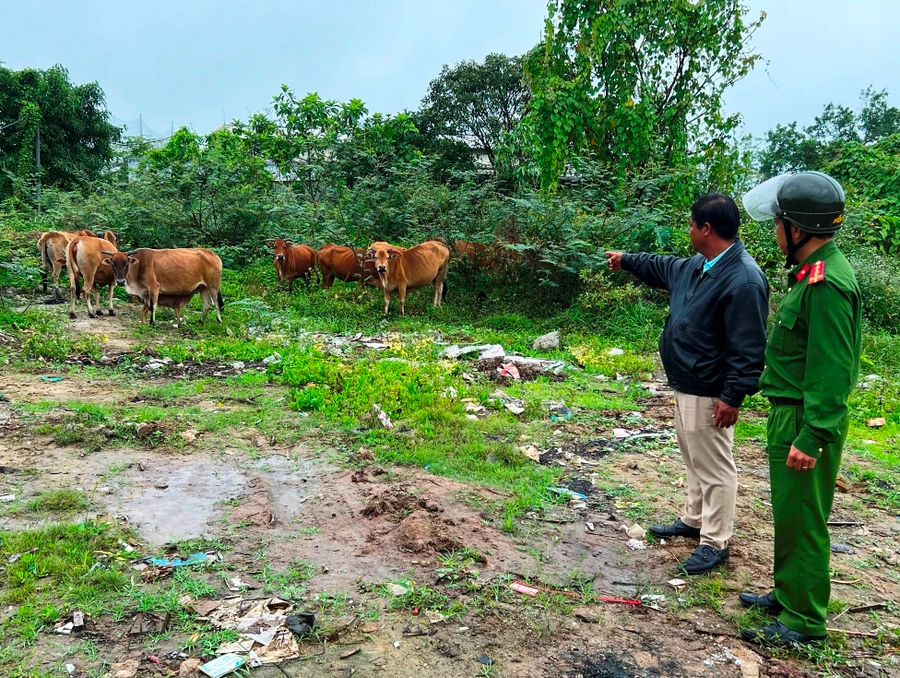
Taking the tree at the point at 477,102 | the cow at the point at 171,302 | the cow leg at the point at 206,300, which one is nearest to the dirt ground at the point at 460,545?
the cow at the point at 171,302

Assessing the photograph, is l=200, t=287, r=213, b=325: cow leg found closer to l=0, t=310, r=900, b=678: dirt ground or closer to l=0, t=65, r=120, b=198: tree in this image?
l=0, t=310, r=900, b=678: dirt ground

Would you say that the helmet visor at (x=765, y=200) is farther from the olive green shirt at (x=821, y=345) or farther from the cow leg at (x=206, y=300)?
the cow leg at (x=206, y=300)

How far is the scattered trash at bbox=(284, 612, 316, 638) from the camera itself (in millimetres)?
3021

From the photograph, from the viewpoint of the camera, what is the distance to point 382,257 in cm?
1155

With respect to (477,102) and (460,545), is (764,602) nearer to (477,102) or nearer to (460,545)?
(460,545)

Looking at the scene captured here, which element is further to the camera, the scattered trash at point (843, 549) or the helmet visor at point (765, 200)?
the scattered trash at point (843, 549)

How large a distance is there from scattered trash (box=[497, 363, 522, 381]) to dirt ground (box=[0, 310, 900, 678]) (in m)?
1.81

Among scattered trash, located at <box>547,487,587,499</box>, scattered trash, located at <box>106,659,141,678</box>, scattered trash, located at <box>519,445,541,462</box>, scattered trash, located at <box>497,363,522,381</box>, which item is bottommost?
scattered trash, located at <box>106,659,141,678</box>

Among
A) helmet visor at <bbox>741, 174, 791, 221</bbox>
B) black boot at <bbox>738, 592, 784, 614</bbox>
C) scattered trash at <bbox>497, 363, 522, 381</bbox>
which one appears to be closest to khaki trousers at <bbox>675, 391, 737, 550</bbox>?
black boot at <bbox>738, 592, 784, 614</bbox>

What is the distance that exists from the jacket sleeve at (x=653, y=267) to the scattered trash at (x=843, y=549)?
6.53 ft

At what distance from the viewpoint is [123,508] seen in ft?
13.9

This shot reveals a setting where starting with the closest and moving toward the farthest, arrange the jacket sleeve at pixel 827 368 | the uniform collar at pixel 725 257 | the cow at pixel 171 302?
the jacket sleeve at pixel 827 368 < the uniform collar at pixel 725 257 < the cow at pixel 171 302

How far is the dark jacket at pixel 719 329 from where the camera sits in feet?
11.0

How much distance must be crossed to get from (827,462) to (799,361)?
18.6 inches
